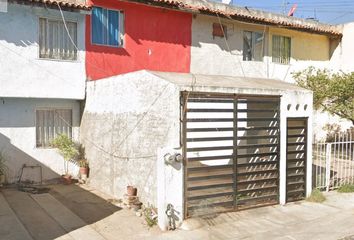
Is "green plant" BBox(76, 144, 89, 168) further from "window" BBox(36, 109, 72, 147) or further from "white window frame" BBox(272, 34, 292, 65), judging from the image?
"white window frame" BBox(272, 34, 292, 65)

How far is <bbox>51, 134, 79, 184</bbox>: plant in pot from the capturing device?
43.7 feet

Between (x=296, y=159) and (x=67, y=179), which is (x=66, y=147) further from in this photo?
(x=296, y=159)

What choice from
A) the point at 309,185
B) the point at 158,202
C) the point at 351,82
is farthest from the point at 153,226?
the point at 351,82

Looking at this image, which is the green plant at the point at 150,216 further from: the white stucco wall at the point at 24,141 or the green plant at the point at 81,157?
the white stucco wall at the point at 24,141

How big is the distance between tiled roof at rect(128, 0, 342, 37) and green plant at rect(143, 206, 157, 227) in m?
9.11

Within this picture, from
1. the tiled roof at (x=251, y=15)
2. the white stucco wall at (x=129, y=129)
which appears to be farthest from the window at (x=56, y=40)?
the tiled roof at (x=251, y=15)

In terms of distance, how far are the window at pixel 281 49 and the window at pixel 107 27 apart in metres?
8.70

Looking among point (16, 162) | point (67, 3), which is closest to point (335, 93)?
point (67, 3)

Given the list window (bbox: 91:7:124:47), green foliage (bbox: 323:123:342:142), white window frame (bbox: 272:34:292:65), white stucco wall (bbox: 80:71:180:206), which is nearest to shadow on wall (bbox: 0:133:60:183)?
white stucco wall (bbox: 80:71:180:206)

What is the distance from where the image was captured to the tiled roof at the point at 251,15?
16.3m

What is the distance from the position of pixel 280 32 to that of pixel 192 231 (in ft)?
47.6

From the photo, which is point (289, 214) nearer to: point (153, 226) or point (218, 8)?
point (153, 226)

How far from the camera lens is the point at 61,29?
44.4 feet

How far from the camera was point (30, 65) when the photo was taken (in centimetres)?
1273
